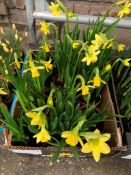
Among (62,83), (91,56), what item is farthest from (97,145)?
(62,83)

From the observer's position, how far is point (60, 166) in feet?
3.95

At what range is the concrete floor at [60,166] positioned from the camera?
3.90ft

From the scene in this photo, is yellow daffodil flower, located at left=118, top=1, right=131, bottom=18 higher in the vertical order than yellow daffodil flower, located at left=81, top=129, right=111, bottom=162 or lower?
higher

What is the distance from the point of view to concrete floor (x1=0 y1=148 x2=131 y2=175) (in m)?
1.19

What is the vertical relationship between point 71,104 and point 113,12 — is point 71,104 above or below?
below

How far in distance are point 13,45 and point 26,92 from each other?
1.29 ft

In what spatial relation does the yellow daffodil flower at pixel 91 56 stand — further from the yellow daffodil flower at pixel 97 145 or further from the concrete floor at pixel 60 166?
the concrete floor at pixel 60 166

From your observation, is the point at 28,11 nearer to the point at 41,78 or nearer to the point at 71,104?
the point at 41,78

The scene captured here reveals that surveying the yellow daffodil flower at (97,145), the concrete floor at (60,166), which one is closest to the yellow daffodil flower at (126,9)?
the yellow daffodil flower at (97,145)

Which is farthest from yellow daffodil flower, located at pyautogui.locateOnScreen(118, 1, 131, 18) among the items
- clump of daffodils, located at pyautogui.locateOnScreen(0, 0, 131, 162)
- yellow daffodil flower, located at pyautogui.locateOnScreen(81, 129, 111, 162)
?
yellow daffodil flower, located at pyautogui.locateOnScreen(81, 129, 111, 162)

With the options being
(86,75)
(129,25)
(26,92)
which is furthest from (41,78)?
(129,25)

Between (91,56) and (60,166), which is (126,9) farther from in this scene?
(60,166)

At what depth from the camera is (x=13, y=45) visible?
4.06 ft

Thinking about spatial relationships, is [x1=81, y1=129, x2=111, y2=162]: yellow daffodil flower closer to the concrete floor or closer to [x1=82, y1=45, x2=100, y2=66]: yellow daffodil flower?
[x1=82, y1=45, x2=100, y2=66]: yellow daffodil flower
